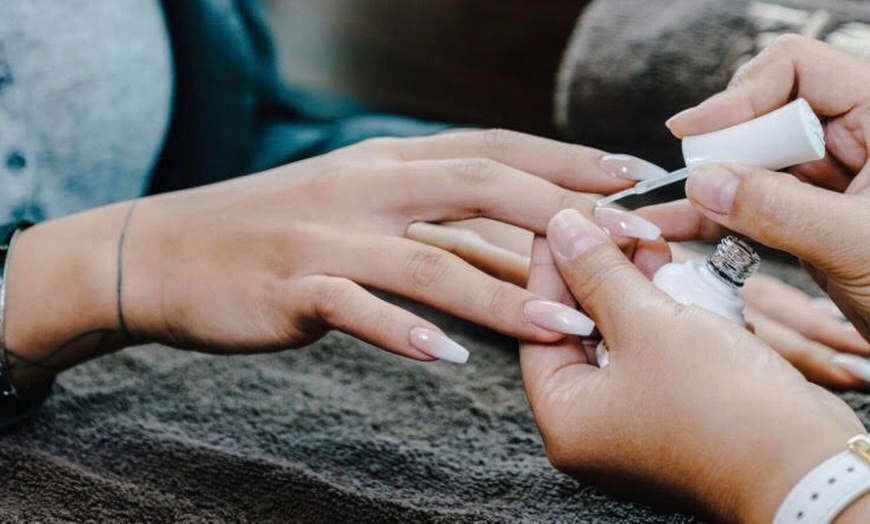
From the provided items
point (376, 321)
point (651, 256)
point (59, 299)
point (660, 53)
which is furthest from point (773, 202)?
point (660, 53)

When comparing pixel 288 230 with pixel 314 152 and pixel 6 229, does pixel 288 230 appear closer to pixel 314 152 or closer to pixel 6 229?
pixel 6 229

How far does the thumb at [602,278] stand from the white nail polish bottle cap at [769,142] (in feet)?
0.23

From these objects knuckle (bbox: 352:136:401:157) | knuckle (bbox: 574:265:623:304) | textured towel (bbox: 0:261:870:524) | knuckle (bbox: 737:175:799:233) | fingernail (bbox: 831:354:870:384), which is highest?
knuckle (bbox: 737:175:799:233)

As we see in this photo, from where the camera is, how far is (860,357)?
0.70 m

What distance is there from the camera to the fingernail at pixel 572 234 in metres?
0.52

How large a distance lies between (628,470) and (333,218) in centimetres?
24

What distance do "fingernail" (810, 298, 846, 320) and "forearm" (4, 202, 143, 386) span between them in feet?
1.75

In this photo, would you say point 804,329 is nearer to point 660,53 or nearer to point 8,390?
point 660,53

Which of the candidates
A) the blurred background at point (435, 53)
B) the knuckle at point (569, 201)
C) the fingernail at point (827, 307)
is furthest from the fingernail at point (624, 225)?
the blurred background at point (435, 53)

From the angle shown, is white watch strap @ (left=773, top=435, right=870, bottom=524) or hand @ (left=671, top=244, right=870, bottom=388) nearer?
white watch strap @ (left=773, top=435, right=870, bottom=524)

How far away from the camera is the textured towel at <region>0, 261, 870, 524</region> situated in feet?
1.78

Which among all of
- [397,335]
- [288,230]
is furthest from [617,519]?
[288,230]

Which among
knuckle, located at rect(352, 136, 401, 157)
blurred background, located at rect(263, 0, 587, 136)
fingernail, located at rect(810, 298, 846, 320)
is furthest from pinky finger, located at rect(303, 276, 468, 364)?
blurred background, located at rect(263, 0, 587, 136)

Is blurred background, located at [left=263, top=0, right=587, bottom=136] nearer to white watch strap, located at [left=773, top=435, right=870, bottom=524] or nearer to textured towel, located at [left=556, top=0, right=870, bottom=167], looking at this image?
textured towel, located at [left=556, top=0, right=870, bottom=167]
